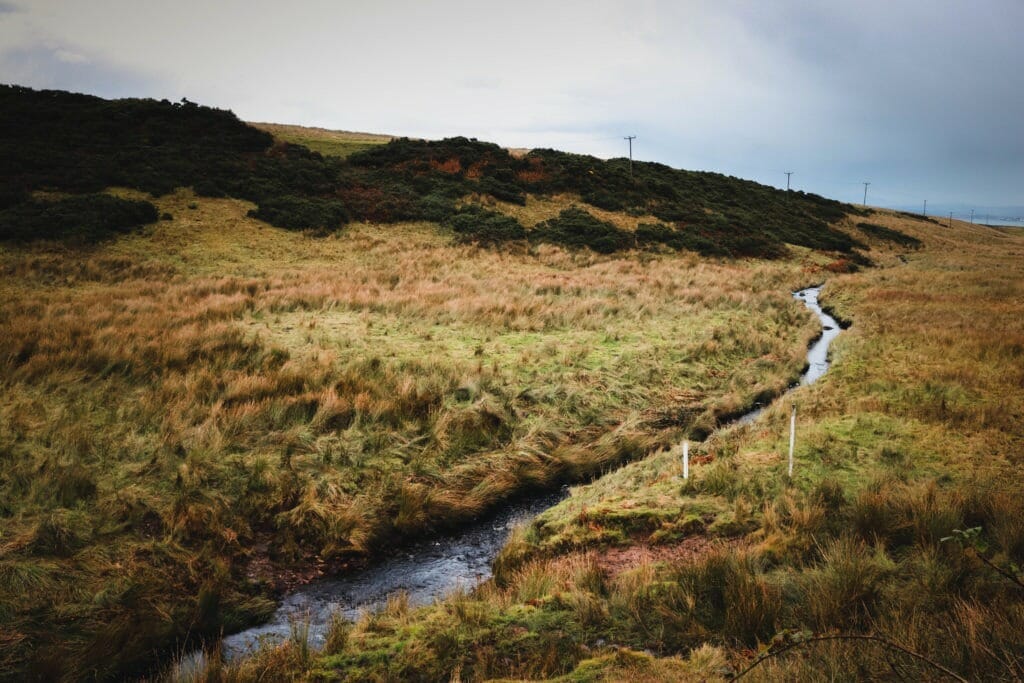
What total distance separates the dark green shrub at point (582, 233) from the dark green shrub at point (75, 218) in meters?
19.1

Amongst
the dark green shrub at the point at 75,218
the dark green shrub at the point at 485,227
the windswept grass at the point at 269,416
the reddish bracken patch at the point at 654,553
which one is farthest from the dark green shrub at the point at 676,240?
the reddish bracken patch at the point at 654,553

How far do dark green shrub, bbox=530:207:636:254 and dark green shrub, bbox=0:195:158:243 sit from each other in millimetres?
19100

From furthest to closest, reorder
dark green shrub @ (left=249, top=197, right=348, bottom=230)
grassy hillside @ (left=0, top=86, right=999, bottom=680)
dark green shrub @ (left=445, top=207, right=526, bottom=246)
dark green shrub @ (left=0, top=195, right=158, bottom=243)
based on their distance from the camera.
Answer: dark green shrub @ (left=445, top=207, right=526, bottom=246)
dark green shrub @ (left=249, top=197, right=348, bottom=230)
dark green shrub @ (left=0, top=195, right=158, bottom=243)
grassy hillside @ (left=0, top=86, right=999, bottom=680)

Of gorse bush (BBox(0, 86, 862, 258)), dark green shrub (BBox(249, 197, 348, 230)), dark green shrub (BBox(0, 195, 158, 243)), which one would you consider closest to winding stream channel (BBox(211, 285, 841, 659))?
dark green shrub (BBox(0, 195, 158, 243))

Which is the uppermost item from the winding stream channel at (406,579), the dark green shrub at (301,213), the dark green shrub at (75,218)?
the dark green shrub at (301,213)

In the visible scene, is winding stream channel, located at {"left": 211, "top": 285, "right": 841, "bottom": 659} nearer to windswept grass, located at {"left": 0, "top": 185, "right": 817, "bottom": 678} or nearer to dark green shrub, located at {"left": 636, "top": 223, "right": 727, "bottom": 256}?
windswept grass, located at {"left": 0, "top": 185, "right": 817, "bottom": 678}

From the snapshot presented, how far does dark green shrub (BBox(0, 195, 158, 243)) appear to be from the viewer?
62.6 feet

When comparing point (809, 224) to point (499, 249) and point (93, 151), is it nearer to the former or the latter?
point (499, 249)

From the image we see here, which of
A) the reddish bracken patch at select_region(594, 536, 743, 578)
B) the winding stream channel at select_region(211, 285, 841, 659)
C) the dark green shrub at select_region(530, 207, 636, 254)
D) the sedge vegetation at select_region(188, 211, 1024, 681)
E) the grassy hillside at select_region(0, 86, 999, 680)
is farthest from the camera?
the dark green shrub at select_region(530, 207, 636, 254)

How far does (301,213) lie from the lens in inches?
1050

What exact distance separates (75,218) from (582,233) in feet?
79.9

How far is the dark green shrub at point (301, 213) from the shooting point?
26.0m

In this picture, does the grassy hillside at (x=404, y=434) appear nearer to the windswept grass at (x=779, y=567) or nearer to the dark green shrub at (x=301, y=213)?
the windswept grass at (x=779, y=567)

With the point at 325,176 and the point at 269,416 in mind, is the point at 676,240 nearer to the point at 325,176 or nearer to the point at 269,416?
the point at 325,176
